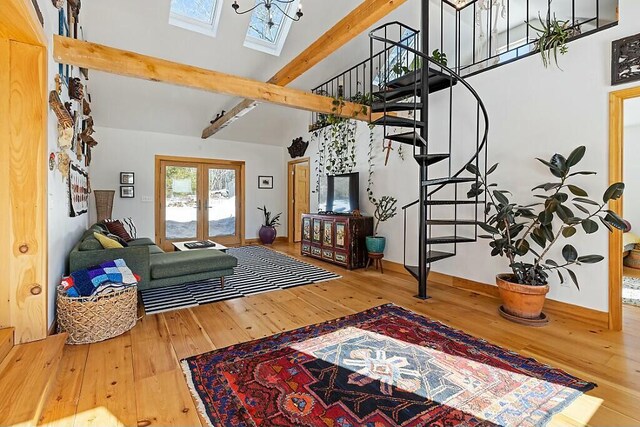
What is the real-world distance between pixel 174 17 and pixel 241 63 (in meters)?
1.17

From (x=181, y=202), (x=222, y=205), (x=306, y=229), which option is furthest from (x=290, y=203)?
(x=181, y=202)

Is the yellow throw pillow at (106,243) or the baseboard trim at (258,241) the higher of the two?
the yellow throw pillow at (106,243)

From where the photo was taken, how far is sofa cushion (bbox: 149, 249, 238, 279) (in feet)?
10.6

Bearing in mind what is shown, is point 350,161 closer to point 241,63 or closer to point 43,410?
point 241,63

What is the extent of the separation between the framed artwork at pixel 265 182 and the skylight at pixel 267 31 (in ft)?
10.4

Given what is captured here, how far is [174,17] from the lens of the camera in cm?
447

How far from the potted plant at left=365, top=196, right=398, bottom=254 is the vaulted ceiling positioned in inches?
112

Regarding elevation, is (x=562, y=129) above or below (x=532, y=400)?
above

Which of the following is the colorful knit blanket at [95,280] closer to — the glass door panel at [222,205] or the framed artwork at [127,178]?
the framed artwork at [127,178]

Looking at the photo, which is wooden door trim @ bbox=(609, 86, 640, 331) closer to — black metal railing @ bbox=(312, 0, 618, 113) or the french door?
black metal railing @ bbox=(312, 0, 618, 113)

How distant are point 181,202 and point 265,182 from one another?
2051 mm

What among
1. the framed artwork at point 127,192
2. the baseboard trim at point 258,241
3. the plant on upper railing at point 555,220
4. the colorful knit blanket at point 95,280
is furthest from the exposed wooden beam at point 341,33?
the baseboard trim at point 258,241

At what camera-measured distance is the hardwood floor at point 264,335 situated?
1.57 meters

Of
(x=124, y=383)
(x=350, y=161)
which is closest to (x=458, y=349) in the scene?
(x=124, y=383)
